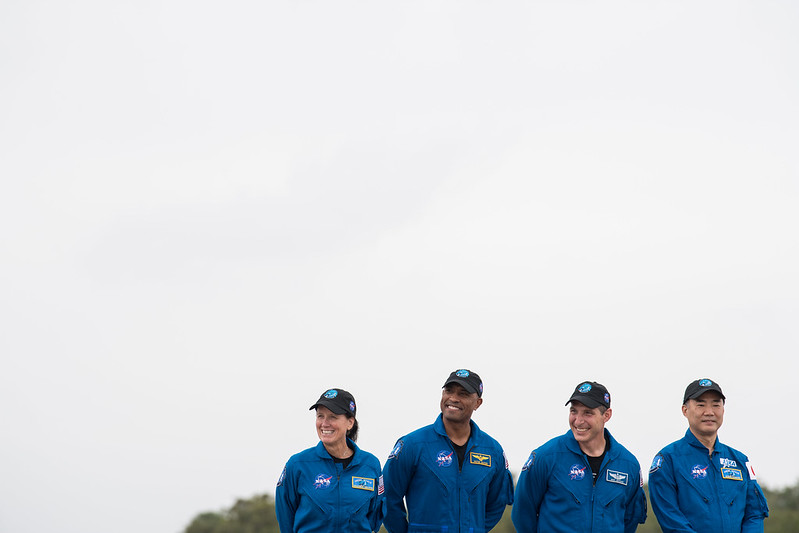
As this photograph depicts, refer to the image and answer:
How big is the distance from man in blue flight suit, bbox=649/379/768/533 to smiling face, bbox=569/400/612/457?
84cm

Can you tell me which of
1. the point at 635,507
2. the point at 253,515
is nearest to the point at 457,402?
the point at 635,507

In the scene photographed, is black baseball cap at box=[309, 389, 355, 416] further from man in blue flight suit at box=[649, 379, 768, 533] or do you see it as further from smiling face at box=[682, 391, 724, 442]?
smiling face at box=[682, 391, 724, 442]

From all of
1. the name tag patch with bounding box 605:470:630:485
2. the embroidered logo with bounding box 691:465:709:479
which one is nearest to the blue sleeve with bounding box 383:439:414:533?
the name tag patch with bounding box 605:470:630:485

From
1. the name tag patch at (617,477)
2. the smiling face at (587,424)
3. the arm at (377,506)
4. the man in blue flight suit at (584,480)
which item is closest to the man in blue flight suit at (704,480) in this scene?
the man in blue flight suit at (584,480)

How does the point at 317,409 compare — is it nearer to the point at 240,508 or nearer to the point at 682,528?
the point at 682,528

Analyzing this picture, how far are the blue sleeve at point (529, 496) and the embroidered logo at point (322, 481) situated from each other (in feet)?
6.83

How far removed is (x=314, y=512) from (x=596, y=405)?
3.03 m

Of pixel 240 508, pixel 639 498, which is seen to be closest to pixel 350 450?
pixel 639 498

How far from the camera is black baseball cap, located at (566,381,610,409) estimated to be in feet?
29.3

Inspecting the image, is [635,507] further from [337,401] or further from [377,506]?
[337,401]

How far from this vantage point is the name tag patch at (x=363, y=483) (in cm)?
861

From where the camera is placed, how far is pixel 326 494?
848 centimetres

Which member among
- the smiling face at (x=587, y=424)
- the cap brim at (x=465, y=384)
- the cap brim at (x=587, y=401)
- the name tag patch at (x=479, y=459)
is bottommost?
the name tag patch at (x=479, y=459)

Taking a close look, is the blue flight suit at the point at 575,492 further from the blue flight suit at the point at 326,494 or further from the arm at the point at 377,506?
the blue flight suit at the point at 326,494
